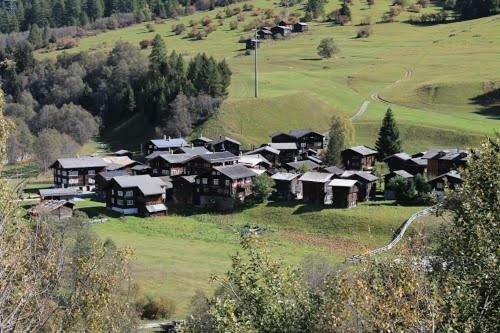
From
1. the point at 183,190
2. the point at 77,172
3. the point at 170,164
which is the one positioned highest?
the point at 170,164

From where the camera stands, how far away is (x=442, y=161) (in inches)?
2231

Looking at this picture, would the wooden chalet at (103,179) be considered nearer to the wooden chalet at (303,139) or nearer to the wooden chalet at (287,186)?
the wooden chalet at (287,186)

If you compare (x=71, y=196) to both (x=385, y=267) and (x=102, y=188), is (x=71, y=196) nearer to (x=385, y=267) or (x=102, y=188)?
(x=102, y=188)

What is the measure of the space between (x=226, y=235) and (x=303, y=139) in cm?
2664

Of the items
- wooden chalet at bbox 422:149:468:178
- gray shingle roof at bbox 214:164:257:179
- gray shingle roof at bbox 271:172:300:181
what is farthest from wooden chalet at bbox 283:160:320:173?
wooden chalet at bbox 422:149:468:178

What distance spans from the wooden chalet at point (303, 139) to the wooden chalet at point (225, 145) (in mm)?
5142

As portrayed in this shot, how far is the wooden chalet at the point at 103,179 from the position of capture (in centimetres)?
6059

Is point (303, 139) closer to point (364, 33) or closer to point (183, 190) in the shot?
point (183, 190)

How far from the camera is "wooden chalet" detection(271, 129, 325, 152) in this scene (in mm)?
71562

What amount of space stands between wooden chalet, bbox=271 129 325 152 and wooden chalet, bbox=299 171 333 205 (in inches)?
670

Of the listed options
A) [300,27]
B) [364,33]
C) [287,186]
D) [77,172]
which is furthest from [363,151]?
[300,27]

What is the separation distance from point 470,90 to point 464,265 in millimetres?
80372

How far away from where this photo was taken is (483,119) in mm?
78312

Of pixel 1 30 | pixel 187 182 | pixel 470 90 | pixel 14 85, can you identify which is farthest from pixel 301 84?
pixel 1 30
